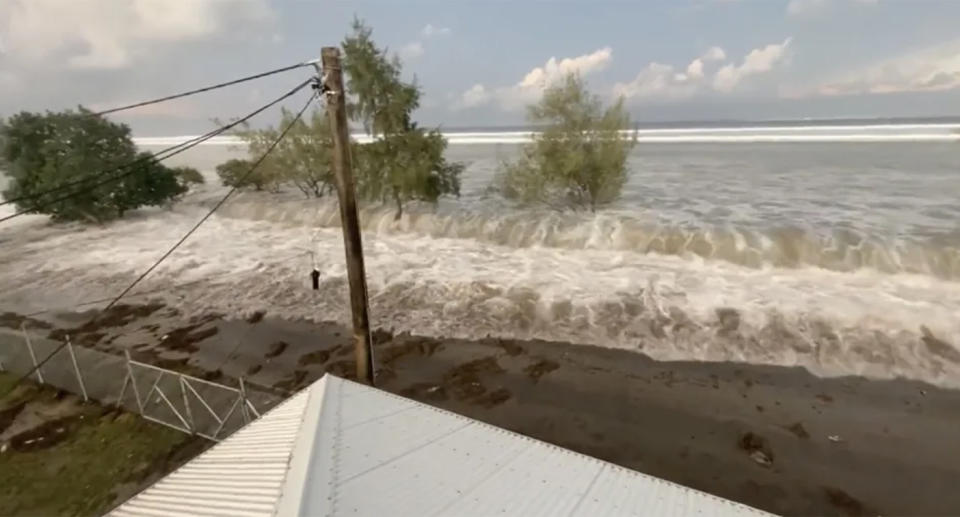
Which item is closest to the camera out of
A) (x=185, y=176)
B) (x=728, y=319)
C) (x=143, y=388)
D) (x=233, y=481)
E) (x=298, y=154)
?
(x=233, y=481)

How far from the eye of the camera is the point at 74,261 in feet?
97.7

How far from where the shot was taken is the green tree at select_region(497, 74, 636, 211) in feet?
105

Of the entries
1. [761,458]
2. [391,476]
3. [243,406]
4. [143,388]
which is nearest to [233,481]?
[391,476]

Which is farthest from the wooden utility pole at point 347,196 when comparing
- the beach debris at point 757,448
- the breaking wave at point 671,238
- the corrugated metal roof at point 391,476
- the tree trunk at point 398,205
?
the tree trunk at point 398,205

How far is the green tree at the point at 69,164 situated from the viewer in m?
39.4

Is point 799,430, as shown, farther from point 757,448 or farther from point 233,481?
point 233,481

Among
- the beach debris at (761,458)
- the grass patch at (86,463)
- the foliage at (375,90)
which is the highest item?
the foliage at (375,90)

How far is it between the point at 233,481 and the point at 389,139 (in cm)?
2865

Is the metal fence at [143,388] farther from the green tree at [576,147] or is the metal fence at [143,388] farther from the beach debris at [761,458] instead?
the green tree at [576,147]

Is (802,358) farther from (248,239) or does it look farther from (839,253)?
(248,239)

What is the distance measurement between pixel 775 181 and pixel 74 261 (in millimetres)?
55251

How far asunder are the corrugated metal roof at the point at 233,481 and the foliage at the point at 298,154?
120 feet

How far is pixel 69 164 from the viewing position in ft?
127

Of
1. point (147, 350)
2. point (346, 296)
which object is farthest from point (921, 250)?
point (147, 350)
